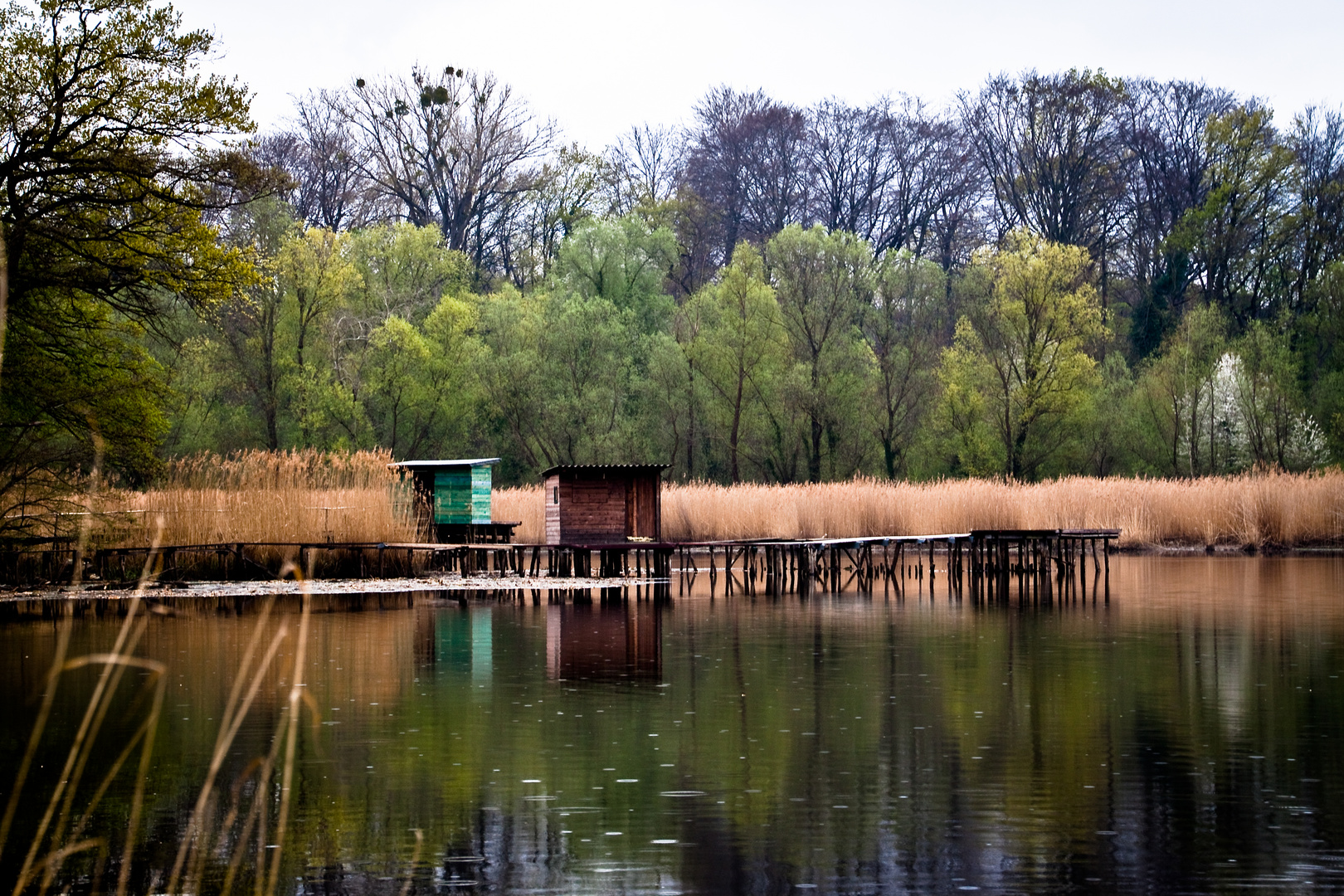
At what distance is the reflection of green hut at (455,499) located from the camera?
123 feet

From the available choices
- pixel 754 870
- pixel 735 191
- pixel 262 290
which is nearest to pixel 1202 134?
pixel 735 191

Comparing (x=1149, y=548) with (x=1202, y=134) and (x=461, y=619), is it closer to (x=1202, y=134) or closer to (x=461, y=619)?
(x=1202, y=134)

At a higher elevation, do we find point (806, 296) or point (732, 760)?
point (806, 296)

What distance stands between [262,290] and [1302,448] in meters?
34.1

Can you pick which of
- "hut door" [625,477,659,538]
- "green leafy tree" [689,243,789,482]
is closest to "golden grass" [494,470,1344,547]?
"hut door" [625,477,659,538]

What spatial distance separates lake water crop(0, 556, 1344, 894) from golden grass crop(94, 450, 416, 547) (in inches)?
315

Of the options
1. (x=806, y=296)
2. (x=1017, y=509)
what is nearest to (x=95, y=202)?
(x=1017, y=509)

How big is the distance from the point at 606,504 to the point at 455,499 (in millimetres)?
4619

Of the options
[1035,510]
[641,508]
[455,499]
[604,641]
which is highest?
[455,499]

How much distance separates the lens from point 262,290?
52219 millimetres

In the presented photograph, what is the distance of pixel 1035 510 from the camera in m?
40.2

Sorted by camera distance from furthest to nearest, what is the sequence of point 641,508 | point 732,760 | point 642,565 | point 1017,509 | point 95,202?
point 642,565, point 1017,509, point 641,508, point 95,202, point 732,760

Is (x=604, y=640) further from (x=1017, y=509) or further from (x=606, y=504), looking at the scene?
(x=1017, y=509)

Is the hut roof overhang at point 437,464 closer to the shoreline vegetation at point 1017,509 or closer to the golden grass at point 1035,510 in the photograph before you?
the shoreline vegetation at point 1017,509
